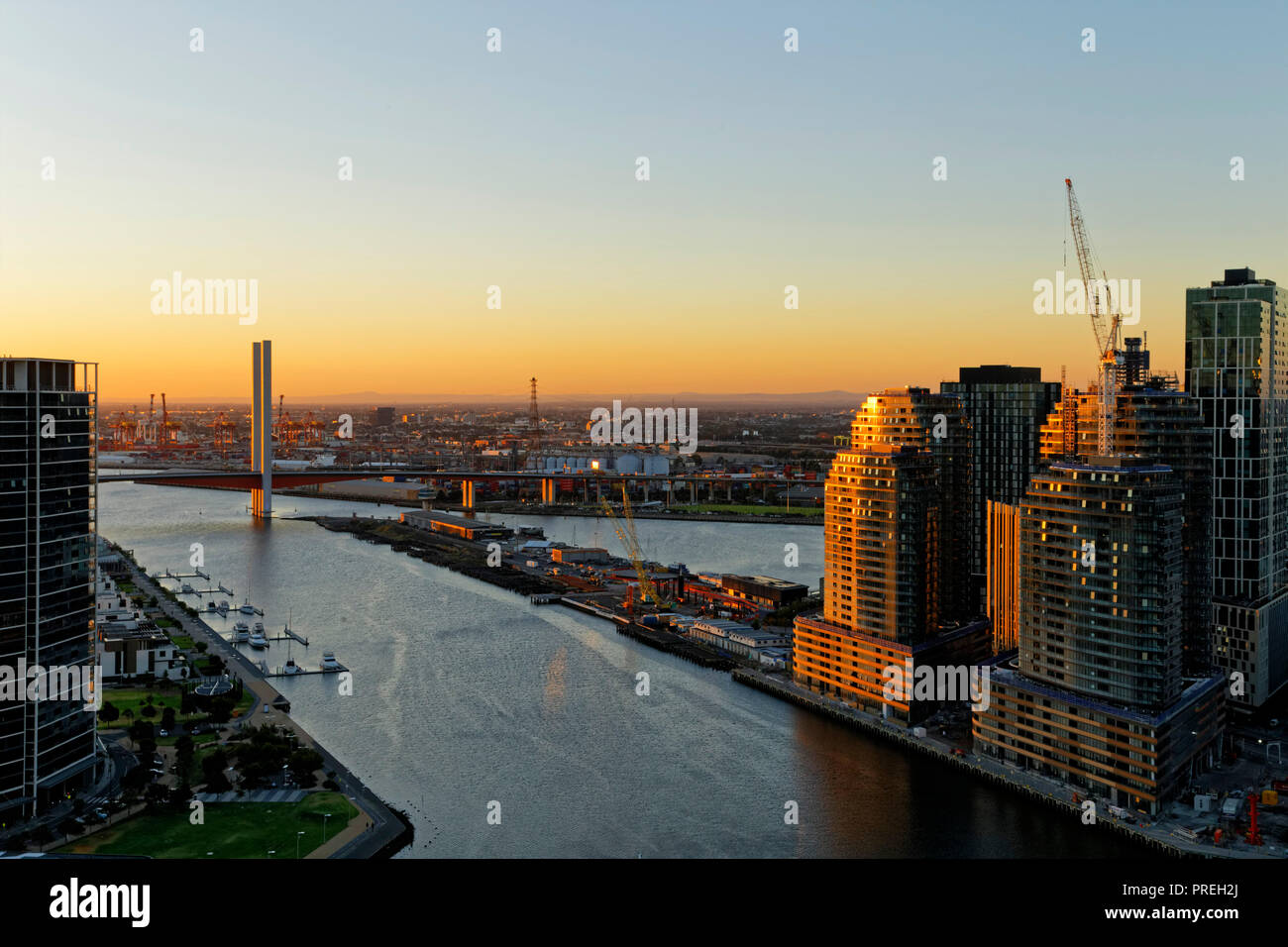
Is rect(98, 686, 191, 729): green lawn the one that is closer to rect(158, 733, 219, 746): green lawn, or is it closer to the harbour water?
rect(158, 733, 219, 746): green lawn

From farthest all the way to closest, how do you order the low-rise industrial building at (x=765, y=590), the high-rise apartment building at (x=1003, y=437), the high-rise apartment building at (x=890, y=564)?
the low-rise industrial building at (x=765, y=590) → the high-rise apartment building at (x=1003, y=437) → the high-rise apartment building at (x=890, y=564)

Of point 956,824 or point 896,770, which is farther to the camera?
point 896,770

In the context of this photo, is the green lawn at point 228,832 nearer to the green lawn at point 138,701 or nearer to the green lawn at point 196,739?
the green lawn at point 196,739

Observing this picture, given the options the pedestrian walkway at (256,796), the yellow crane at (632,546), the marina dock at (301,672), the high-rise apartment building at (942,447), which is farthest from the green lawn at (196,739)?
the yellow crane at (632,546)

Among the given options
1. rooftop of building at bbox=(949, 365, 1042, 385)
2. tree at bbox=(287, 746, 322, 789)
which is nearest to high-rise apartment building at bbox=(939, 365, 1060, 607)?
rooftop of building at bbox=(949, 365, 1042, 385)

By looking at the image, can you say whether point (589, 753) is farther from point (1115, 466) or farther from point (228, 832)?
point (1115, 466)
